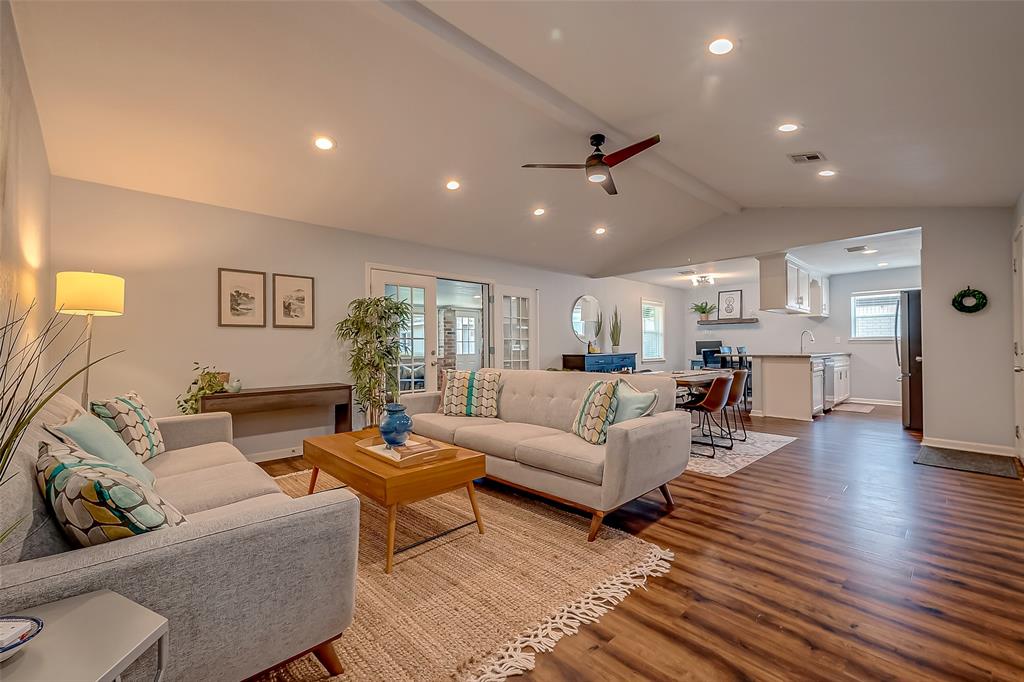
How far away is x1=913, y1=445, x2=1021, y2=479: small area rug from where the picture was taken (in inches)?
150

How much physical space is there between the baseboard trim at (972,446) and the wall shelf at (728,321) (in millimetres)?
5150

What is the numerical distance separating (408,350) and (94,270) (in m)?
2.95

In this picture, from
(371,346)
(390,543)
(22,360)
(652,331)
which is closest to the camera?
(22,360)

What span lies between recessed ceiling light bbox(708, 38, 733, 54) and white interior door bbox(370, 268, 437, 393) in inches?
158

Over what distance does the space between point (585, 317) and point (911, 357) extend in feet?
14.8

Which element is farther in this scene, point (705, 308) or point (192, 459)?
point (705, 308)

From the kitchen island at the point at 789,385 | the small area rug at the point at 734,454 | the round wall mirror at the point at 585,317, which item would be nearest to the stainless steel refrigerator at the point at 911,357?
the kitchen island at the point at 789,385

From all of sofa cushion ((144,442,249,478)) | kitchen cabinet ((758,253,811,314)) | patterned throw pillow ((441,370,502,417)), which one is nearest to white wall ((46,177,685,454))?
sofa cushion ((144,442,249,478))

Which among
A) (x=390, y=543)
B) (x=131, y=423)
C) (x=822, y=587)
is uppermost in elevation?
(x=131, y=423)

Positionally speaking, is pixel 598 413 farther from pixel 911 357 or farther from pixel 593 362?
pixel 911 357

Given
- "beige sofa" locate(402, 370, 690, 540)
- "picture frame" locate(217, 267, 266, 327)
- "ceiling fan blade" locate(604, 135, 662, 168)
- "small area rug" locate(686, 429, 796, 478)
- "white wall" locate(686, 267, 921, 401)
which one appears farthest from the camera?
"white wall" locate(686, 267, 921, 401)

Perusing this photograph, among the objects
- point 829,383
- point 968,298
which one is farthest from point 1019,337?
point 829,383

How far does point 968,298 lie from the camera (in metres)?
4.46

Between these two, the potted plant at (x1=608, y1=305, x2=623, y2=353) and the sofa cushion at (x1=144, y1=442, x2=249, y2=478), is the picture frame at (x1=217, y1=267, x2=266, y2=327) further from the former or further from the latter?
the potted plant at (x1=608, y1=305, x2=623, y2=353)
